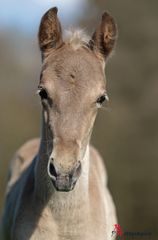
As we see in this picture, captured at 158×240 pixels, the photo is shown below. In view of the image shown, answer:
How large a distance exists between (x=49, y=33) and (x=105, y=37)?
0.58 metres

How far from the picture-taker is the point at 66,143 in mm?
4977

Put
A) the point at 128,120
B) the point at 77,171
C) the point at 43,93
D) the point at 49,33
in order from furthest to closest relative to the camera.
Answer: the point at 128,120 → the point at 49,33 → the point at 43,93 → the point at 77,171

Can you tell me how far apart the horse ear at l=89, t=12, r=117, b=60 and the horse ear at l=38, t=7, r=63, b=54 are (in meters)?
0.36

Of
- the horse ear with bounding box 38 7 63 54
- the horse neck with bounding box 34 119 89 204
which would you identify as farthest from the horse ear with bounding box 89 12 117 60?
the horse neck with bounding box 34 119 89 204

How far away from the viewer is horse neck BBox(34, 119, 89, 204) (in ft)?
18.5

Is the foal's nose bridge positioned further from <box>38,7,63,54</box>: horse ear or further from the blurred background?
the blurred background

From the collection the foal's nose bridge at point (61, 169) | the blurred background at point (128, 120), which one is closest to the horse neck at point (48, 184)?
the foal's nose bridge at point (61, 169)

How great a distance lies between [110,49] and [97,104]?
2.93 ft

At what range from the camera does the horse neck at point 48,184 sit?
5625mm

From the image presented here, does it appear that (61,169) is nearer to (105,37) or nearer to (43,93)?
(43,93)

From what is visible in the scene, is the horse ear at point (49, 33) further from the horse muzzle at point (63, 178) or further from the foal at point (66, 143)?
the horse muzzle at point (63, 178)

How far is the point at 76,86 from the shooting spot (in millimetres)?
5250

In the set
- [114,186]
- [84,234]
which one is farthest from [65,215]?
[114,186]

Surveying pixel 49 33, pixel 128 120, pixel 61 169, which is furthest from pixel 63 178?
pixel 128 120
